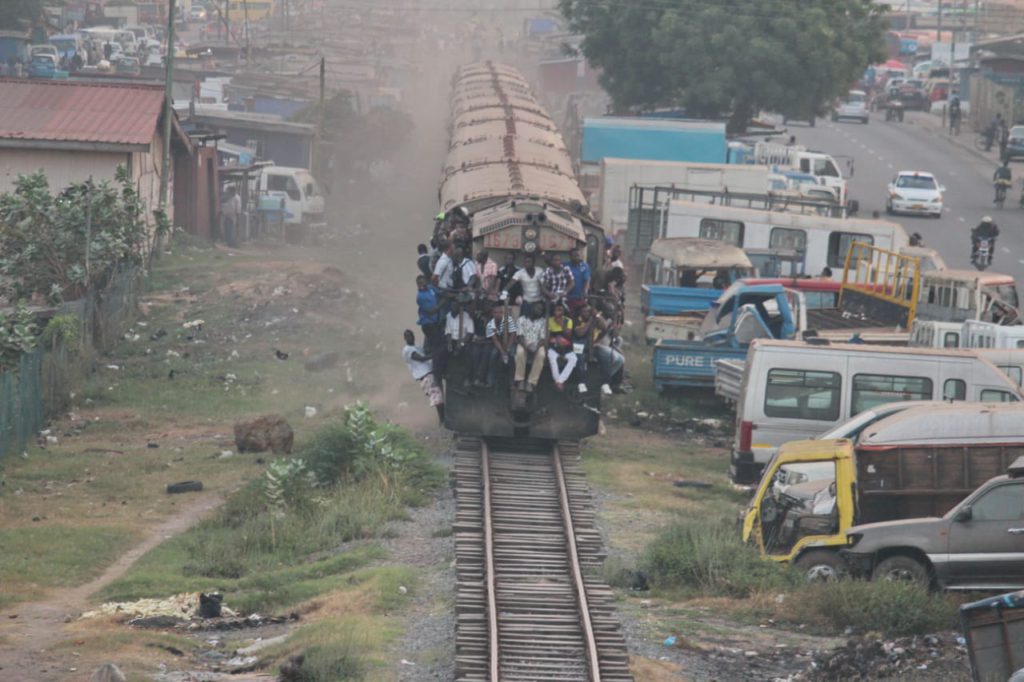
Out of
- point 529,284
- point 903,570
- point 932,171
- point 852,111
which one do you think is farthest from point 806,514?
point 852,111

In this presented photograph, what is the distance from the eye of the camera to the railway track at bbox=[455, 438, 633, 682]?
11.8m

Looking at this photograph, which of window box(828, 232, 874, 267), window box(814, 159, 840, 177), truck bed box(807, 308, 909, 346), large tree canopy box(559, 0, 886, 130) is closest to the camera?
truck bed box(807, 308, 909, 346)

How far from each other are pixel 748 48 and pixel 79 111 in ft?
72.0

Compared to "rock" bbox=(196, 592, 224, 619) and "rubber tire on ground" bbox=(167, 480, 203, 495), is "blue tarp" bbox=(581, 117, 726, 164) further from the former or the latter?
"rock" bbox=(196, 592, 224, 619)

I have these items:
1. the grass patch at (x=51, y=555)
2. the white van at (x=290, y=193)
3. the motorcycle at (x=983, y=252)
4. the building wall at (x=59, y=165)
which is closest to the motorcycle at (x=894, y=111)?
the white van at (x=290, y=193)

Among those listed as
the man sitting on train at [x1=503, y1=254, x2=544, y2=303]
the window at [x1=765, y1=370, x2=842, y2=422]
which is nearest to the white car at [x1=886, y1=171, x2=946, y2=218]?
the window at [x1=765, y1=370, x2=842, y2=422]

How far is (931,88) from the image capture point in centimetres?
7575

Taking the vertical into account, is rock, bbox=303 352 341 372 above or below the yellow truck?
below

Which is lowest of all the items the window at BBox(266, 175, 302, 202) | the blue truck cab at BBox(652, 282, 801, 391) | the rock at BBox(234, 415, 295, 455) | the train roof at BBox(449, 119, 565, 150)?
the rock at BBox(234, 415, 295, 455)

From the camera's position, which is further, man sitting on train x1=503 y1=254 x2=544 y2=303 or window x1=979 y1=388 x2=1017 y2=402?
window x1=979 y1=388 x2=1017 y2=402

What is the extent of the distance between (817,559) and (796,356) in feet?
15.2

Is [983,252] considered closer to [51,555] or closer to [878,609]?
[878,609]

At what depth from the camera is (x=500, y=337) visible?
1766 cm

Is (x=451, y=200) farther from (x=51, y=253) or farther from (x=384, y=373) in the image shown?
(x=51, y=253)
